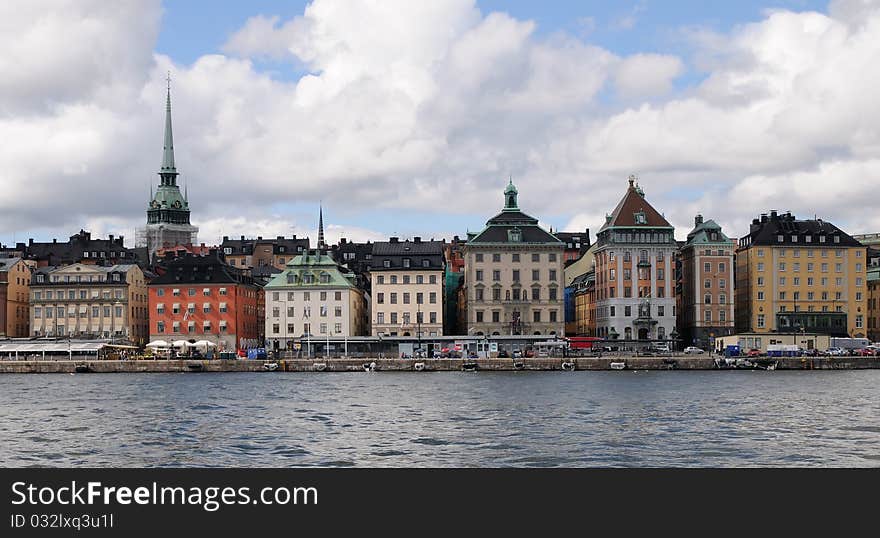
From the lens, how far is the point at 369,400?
228ft

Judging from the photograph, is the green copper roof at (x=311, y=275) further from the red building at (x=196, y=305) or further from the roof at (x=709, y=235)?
the roof at (x=709, y=235)

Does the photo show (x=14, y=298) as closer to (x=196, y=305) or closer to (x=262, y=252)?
(x=196, y=305)

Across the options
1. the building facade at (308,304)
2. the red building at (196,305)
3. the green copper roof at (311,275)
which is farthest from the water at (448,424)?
the red building at (196,305)

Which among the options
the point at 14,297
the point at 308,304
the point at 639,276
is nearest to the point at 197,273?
the point at 308,304

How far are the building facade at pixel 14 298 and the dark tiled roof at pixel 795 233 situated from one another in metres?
86.5

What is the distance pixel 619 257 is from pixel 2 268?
7267cm

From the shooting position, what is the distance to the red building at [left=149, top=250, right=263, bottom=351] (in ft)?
461

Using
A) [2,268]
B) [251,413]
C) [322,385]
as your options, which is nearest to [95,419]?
[251,413]

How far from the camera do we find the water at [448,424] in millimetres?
40656

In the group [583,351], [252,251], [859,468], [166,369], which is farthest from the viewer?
[252,251]

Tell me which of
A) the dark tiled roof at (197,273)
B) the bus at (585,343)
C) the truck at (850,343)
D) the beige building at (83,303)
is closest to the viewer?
the truck at (850,343)

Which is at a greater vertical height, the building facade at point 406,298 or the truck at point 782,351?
the building facade at point 406,298

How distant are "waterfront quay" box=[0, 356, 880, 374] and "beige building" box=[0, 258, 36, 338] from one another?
30.4 m
